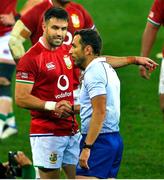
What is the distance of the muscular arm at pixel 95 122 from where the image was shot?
10211 millimetres

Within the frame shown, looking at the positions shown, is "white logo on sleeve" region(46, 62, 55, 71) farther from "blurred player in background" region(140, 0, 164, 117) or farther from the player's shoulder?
"blurred player in background" region(140, 0, 164, 117)

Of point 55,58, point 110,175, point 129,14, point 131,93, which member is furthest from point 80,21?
point 129,14

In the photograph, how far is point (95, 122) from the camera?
10.2 metres

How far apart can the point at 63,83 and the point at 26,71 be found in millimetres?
507

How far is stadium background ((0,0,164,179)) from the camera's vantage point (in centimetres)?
1423

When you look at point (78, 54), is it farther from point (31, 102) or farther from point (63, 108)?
point (31, 102)

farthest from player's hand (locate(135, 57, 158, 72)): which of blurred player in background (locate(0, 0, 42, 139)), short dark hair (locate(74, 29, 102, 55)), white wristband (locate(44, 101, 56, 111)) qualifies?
blurred player in background (locate(0, 0, 42, 139))

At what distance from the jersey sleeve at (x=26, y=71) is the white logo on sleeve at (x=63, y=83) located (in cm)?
35

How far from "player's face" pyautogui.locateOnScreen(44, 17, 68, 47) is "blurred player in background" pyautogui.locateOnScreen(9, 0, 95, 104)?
147 cm

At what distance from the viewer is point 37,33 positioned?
41.6ft

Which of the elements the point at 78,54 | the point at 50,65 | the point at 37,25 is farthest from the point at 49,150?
the point at 37,25

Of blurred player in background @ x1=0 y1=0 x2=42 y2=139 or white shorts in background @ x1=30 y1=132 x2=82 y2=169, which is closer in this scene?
white shorts in background @ x1=30 y1=132 x2=82 y2=169

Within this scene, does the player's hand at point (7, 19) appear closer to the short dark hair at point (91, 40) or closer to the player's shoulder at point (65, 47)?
the player's shoulder at point (65, 47)

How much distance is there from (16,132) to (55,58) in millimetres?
4946
